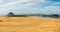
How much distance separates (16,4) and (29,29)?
34cm

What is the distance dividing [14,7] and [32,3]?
0.58 ft

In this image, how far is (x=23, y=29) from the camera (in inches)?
34.0

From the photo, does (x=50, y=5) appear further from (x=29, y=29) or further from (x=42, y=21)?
(x=29, y=29)

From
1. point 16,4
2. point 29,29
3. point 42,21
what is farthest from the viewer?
point 16,4

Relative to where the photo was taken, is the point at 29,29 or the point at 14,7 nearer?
the point at 29,29

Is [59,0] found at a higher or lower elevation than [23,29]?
higher

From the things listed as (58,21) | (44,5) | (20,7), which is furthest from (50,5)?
(20,7)

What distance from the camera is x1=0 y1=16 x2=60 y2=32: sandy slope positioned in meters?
0.85

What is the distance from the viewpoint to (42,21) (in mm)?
991

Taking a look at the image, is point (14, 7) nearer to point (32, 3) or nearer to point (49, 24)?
point (32, 3)

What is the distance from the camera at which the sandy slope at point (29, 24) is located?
2.80ft

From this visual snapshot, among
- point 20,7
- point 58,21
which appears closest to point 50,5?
point 58,21

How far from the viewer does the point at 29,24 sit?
0.94 meters

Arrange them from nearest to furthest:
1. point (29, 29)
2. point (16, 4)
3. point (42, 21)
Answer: point (29, 29) < point (42, 21) < point (16, 4)
